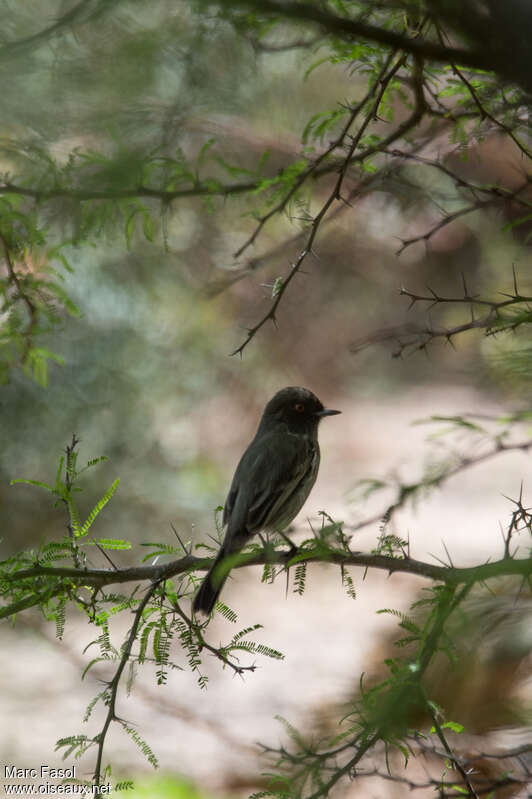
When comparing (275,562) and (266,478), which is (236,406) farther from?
(275,562)

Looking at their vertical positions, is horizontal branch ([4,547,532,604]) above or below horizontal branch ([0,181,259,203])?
below

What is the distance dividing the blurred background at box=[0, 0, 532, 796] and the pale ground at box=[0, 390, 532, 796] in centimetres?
2

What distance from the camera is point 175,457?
26.0 feet

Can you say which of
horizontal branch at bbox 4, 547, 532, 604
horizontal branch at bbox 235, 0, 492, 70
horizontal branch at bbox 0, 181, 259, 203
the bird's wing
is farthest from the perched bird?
horizontal branch at bbox 235, 0, 492, 70

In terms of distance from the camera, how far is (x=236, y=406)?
869 cm

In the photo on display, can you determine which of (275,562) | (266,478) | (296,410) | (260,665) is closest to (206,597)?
(275,562)

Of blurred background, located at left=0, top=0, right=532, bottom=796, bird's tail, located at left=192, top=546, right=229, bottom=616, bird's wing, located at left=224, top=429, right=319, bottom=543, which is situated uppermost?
blurred background, located at left=0, top=0, right=532, bottom=796

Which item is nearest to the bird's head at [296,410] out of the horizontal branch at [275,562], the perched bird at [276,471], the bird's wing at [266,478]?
the perched bird at [276,471]

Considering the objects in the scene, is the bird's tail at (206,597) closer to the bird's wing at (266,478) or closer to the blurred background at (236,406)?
the bird's wing at (266,478)

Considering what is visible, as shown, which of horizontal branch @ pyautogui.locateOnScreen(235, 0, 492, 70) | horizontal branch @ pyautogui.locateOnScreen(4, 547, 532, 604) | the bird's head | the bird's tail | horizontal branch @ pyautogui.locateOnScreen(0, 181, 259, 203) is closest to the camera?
horizontal branch @ pyautogui.locateOnScreen(235, 0, 492, 70)

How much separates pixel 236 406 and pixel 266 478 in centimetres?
504

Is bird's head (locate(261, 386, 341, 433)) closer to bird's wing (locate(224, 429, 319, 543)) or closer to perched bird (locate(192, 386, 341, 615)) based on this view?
perched bird (locate(192, 386, 341, 615))

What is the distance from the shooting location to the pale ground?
5.59 meters

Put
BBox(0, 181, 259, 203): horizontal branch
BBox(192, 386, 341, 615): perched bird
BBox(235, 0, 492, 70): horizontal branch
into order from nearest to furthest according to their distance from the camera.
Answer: BBox(235, 0, 492, 70): horizontal branch, BBox(0, 181, 259, 203): horizontal branch, BBox(192, 386, 341, 615): perched bird
